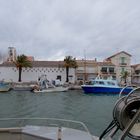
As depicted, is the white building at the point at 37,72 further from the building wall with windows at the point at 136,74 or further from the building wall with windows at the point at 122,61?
the building wall with windows at the point at 136,74

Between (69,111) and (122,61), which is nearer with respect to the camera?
(69,111)

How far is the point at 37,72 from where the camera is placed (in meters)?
95.8

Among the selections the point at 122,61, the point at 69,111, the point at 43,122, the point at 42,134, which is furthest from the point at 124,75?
the point at 42,134

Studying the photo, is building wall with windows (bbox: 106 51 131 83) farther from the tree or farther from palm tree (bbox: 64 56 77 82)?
palm tree (bbox: 64 56 77 82)

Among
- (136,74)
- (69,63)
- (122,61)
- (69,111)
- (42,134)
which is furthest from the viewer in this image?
(136,74)

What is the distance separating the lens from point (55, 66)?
9631 centimetres

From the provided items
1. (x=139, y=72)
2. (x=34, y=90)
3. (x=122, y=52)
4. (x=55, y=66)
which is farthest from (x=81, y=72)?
(x=34, y=90)

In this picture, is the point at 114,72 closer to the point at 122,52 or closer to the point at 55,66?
the point at 122,52

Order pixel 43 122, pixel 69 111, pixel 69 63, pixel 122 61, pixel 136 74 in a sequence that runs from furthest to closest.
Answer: pixel 136 74 < pixel 122 61 < pixel 69 63 < pixel 69 111 < pixel 43 122

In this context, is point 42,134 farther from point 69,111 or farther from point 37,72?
point 37,72

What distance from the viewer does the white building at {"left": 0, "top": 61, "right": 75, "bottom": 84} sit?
309 ft

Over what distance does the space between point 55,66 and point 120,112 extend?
92.1m

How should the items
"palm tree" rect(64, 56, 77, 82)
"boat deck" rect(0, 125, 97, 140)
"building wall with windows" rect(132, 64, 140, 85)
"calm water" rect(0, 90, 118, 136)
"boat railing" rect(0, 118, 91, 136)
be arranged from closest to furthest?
"boat deck" rect(0, 125, 97, 140) < "boat railing" rect(0, 118, 91, 136) < "calm water" rect(0, 90, 118, 136) < "palm tree" rect(64, 56, 77, 82) < "building wall with windows" rect(132, 64, 140, 85)

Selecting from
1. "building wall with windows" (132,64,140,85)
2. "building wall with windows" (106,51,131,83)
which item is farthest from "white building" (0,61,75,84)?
"building wall with windows" (132,64,140,85)
